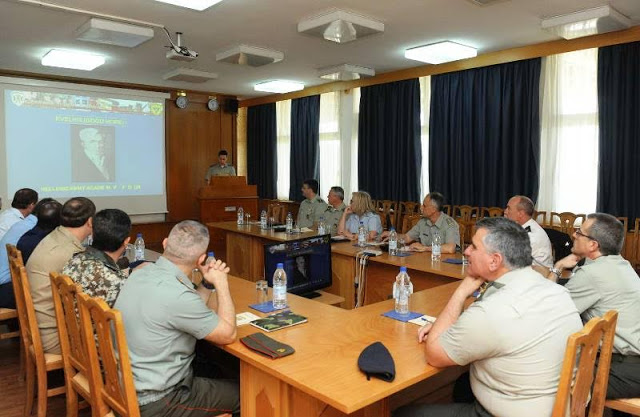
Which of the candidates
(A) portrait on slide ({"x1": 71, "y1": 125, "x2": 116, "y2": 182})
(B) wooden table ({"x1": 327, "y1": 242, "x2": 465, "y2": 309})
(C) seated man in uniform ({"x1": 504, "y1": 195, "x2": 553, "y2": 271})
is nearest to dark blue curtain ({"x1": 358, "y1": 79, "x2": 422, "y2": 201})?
(B) wooden table ({"x1": 327, "y1": 242, "x2": 465, "y2": 309})

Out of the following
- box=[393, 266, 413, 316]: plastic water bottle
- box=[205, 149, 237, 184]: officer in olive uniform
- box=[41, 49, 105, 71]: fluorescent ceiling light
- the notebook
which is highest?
box=[41, 49, 105, 71]: fluorescent ceiling light

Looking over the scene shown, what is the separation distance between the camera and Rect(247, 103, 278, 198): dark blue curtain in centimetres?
1099

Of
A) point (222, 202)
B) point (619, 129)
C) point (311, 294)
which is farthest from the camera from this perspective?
point (222, 202)

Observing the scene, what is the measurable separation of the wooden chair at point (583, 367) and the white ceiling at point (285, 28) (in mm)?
3642

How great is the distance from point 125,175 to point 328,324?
772 cm

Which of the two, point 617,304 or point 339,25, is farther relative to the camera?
point 339,25

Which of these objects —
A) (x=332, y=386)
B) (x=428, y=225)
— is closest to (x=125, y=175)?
(x=428, y=225)

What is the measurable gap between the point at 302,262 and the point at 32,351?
1.76 metres

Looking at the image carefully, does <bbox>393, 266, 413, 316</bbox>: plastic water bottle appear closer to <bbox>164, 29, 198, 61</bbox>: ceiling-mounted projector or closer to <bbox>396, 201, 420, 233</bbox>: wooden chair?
<bbox>164, 29, 198, 61</bbox>: ceiling-mounted projector

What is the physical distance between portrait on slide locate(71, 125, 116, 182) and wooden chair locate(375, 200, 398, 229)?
4804 millimetres

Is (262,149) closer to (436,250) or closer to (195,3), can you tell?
(195,3)

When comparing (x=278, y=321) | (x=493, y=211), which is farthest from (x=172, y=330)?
(x=493, y=211)

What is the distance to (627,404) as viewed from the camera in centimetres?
239

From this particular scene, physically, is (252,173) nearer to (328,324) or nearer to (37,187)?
(37,187)
